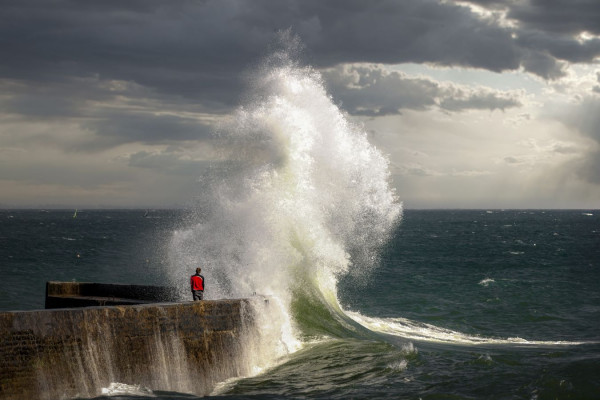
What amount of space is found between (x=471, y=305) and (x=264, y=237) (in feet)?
40.8

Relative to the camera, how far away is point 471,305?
27594 millimetres

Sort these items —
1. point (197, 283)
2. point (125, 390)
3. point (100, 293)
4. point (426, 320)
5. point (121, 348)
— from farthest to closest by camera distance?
point (426, 320), point (100, 293), point (197, 283), point (121, 348), point (125, 390)

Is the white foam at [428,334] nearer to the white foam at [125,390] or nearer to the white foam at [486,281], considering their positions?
the white foam at [125,390]

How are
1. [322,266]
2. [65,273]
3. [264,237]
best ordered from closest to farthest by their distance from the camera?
[264,237] < [322,266] < [65,273]

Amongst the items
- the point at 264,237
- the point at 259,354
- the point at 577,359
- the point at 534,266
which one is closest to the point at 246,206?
the point at 264,237

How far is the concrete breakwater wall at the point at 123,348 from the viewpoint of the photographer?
32.9 ft

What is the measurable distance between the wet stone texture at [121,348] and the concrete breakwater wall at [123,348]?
0.05ft

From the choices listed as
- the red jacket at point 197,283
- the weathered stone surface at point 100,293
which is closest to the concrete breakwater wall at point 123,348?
the red jacket at point 197,283

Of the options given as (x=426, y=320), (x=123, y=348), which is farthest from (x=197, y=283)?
(x=426, y=320)

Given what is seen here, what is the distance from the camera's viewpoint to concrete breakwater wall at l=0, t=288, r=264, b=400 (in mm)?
10023

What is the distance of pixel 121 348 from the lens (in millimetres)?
11125

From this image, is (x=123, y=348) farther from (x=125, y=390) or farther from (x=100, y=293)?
(x=100, y=293)

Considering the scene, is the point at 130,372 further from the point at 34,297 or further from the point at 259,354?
the point at 34,297

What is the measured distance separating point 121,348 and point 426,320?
1507cm
